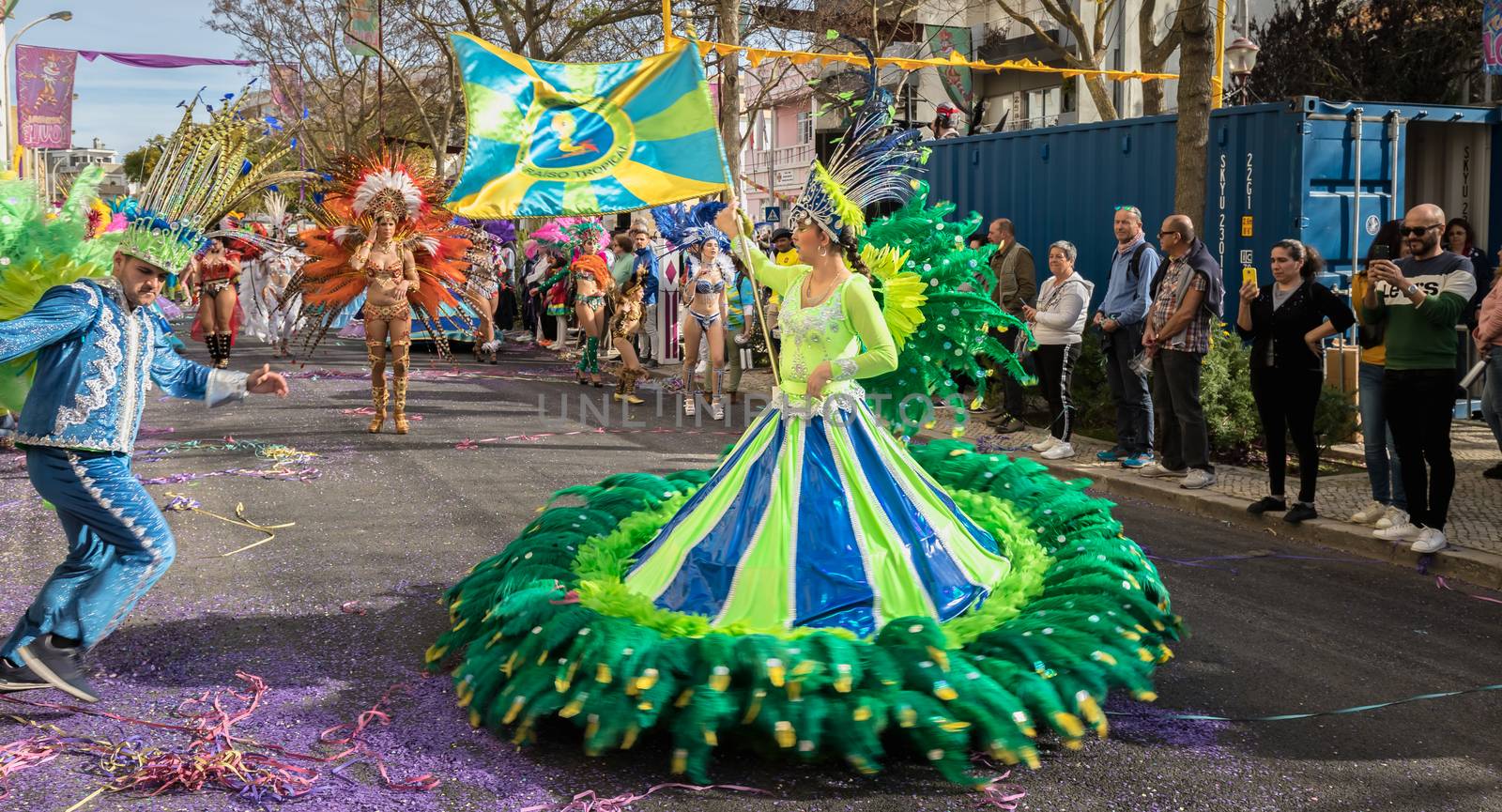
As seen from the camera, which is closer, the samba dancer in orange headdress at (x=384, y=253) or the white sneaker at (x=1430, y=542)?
the white sneaker at (x=1430, y=542)

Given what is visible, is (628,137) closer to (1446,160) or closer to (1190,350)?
(1190,350)

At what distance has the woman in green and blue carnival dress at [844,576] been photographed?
3.94 metres

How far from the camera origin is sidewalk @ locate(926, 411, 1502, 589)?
6.67 metres

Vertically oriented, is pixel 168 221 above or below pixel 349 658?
above

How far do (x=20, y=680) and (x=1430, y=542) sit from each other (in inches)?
250

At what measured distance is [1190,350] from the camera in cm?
868

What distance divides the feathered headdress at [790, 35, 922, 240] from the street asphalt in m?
2.24

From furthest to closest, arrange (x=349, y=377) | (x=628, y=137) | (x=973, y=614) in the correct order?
(x=349, y=377) → (x=628, y=137) → (x=973, y=614)

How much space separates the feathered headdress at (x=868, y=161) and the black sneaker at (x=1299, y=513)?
128 inches

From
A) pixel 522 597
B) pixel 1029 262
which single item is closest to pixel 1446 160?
pixel 1029 262

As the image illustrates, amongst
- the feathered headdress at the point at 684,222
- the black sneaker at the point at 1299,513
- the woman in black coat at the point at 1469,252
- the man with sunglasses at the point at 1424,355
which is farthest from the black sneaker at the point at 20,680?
the feathered headdress at the point at 684,222

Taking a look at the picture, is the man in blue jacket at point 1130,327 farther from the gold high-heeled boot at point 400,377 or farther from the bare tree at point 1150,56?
the bare tree at point 1150,56

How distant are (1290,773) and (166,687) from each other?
3.88 m

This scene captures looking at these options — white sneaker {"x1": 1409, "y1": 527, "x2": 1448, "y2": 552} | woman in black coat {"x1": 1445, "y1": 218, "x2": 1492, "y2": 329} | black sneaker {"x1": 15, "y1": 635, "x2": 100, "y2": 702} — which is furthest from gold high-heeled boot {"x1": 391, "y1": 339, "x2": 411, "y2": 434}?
woman in black coat {"x1": 1445, "y1": 218, "x2": 1492, "y2": 329}
